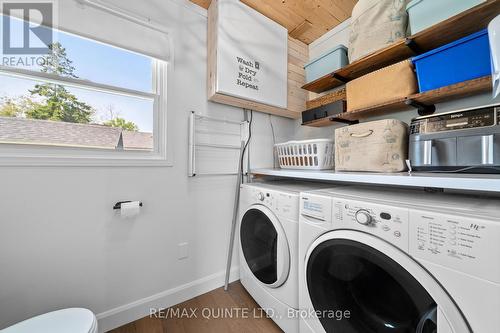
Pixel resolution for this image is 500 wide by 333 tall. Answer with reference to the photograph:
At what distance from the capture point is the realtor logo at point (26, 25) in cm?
102

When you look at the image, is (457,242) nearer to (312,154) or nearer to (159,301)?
(312,154)

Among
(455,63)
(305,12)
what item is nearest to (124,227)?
(455,63)

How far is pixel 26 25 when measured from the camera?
3.50 feet

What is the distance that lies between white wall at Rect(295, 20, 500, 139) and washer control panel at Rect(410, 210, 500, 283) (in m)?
0.98

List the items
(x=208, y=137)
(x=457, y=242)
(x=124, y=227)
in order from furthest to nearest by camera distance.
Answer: (x=208, y=137) < (x=124, y=227) < (x=457, y=242)

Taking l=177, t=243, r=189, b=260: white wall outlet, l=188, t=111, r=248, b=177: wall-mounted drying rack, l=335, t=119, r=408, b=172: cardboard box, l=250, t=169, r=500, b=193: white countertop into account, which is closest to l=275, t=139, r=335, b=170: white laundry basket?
l=335, t=119, r=408, b=172: cardboard box

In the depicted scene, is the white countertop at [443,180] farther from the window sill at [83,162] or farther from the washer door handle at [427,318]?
the window sill at [83,162]

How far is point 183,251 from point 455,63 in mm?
1975

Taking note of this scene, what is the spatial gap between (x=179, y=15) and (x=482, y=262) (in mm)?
2048

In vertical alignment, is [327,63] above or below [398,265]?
above

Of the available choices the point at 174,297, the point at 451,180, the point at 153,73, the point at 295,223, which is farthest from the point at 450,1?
the point at 174,297

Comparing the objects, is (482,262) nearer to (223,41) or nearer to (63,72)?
(223,41)

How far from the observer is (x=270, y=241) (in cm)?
127

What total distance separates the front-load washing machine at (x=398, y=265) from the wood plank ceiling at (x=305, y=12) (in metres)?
1.55
